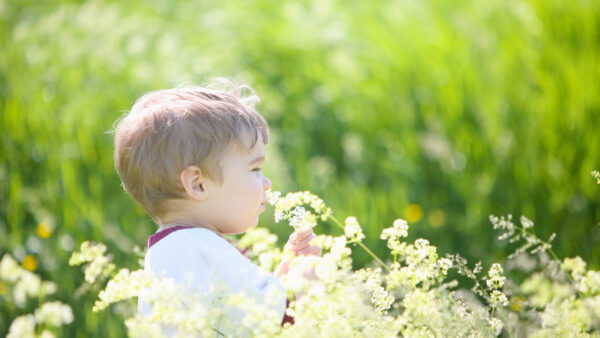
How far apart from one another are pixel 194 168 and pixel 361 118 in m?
1.78

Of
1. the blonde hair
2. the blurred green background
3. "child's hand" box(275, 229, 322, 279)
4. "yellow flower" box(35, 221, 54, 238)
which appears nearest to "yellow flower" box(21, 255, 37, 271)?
the blurred green background

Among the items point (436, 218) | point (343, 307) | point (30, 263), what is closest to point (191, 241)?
point (343, 307)

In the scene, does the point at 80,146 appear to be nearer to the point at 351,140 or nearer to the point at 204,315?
the point at 351,140

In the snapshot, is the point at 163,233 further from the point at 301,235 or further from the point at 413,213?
the point at 413,213

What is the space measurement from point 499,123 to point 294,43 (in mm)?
1368

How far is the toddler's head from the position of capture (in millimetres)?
1824

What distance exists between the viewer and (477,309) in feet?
4.99

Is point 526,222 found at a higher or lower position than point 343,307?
higher

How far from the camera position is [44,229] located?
9.91ft

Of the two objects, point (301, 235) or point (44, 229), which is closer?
point (301, 235)

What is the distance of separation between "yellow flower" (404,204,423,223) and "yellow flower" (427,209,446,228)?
4 centimetres

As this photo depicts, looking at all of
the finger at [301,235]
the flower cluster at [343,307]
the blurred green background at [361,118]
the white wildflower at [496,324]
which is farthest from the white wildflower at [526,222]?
the blurred green background at [361,118]

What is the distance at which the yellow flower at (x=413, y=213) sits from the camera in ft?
10.0

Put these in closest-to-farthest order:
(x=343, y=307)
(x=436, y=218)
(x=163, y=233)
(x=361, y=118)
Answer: (x=343, y=307) → (x=163, y=233) → (x=436, y=218) → (x=361, y=118)
